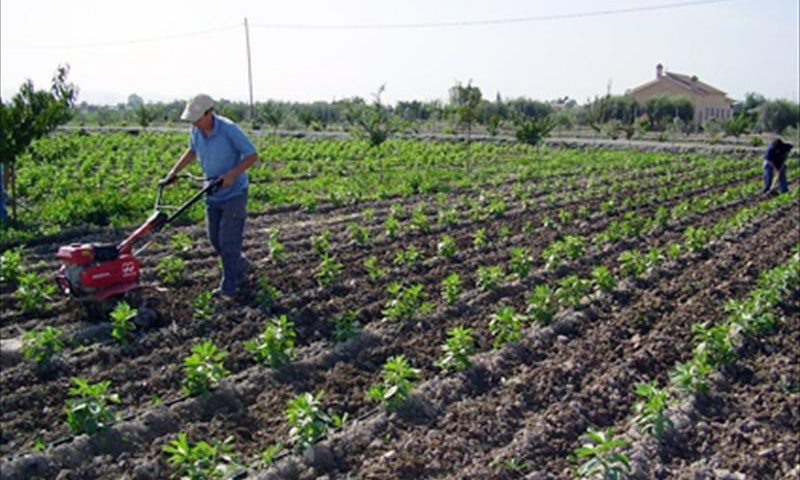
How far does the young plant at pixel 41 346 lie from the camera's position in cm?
595

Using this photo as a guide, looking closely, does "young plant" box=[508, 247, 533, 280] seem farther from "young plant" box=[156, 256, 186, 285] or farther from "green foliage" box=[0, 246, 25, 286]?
"green foliage" box=[0, 246, 25, 286]

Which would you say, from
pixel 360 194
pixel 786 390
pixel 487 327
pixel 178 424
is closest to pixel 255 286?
pixel 487 327

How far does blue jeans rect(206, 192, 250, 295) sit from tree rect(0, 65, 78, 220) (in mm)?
5499

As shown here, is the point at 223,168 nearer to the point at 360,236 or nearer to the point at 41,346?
the point at 41,346

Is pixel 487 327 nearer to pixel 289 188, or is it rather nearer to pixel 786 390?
pixel 786 390

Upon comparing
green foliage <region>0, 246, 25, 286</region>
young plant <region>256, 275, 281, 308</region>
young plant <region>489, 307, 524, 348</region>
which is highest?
green foliage <region>0, 246, 25, 286</region>

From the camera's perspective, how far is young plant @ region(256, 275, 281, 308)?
7.62m

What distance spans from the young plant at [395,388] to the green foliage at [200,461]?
1184 mm

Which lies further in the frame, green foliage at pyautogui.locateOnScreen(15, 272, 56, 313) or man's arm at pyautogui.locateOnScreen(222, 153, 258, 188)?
green foliage at pyautogui.locateOnScreen(15, 272, 56, 313)

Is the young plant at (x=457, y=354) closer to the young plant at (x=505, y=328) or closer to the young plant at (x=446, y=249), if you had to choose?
the young plant at (x=505, y=328)

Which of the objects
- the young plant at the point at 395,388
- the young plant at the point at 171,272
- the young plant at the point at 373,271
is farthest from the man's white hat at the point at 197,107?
the young plant at the point at 395,388

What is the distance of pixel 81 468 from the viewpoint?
4578 millimetres

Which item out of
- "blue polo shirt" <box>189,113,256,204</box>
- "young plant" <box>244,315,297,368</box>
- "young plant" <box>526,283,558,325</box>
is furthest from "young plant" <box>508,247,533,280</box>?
"young plant" <box>244,315,297,368</box>

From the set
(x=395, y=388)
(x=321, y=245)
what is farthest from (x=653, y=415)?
(x=321, y=245)
